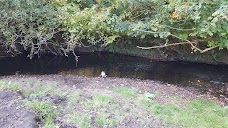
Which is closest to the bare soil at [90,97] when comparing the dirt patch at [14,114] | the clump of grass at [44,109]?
the dirt patch at [14,114]

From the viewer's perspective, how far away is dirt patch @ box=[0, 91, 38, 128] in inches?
172

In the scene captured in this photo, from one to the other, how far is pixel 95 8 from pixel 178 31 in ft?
9.44

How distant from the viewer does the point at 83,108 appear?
5180 mm

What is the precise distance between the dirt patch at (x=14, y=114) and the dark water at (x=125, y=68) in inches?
161

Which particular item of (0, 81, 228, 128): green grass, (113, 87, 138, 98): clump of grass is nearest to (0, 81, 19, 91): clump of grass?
(0, 81, 228, 128): green grass

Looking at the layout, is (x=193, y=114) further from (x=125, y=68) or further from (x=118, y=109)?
(x=125, y=68)

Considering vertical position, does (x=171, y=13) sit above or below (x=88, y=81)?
above

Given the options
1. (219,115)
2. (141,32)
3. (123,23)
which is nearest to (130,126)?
(219,115)

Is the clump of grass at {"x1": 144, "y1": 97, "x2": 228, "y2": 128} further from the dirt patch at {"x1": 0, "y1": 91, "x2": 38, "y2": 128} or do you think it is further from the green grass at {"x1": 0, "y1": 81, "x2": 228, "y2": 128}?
the dirt patch at {"x1": 0, "y1": 91, "x2": 38, "y2": 128}

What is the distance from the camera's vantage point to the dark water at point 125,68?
28.6ft

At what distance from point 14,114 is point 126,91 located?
2.65 metres

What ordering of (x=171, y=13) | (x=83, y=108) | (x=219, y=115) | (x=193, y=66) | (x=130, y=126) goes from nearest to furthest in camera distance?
(x=130, y=126), (x=83, y=108), (x=219, y=115), (x=171, y=13), (x=193, y=66)

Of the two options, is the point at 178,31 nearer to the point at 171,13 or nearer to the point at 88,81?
the point at 171,13

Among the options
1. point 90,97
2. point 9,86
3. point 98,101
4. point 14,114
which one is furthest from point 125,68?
point 14,114
